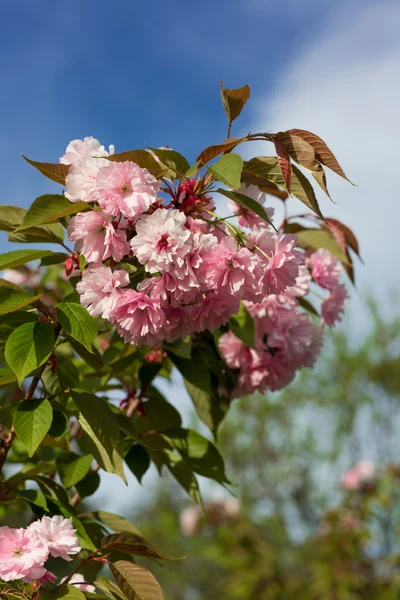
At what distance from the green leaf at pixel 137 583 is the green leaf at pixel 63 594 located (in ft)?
0.21

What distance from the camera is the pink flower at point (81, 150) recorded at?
1260 mm

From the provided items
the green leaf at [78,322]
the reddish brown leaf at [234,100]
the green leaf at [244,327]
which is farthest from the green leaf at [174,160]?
the green leaf at [244,327]

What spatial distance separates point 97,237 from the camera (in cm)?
119

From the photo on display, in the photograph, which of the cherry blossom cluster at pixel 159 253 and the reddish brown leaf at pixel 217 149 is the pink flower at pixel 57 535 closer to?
the cherry blossom cluster at pixel 159 253

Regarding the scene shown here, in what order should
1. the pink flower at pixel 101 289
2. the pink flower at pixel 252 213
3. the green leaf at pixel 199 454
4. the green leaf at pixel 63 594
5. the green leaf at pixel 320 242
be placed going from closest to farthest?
the green leaf at pixel 63 594
the pink flower at pixel 101 289
the pink flower at pixel 252 213
the green leaf at pixel 199 454
the green leaf at pixel 320 242

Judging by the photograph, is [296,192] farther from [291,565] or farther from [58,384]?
[291,565]

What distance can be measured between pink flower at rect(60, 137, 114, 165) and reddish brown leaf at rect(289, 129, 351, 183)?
35 cm

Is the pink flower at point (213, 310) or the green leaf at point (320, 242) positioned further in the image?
the green leaf at point (320, 242)

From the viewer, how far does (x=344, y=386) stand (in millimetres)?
13258

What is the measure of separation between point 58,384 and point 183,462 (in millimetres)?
329

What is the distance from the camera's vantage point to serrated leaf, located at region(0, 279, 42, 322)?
4.12 feet

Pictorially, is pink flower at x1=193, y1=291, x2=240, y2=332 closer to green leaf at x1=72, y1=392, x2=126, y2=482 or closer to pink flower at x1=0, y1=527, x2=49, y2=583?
green leaf at x1=72, y1=392, x2=126, y2=482

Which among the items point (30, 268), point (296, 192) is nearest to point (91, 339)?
point (296, 192)

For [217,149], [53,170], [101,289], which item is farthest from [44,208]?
[217,149]
